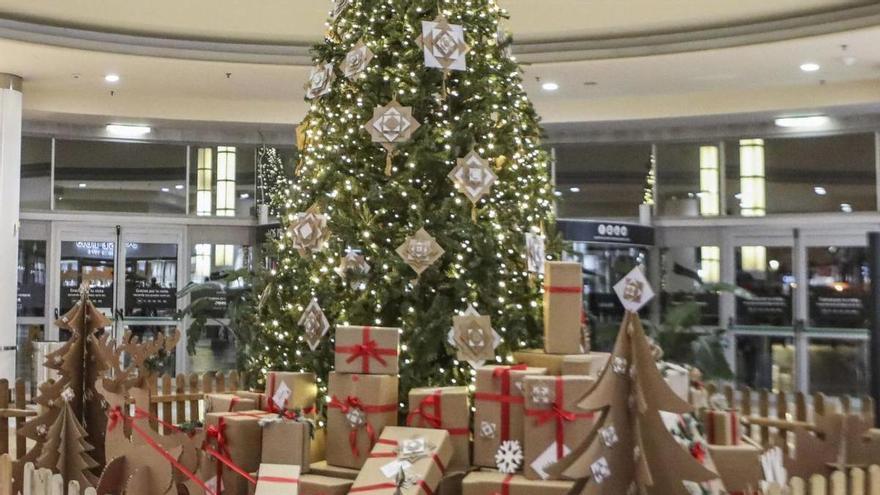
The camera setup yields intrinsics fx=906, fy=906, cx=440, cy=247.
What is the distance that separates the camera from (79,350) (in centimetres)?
575

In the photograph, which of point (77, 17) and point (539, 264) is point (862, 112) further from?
point (77, 17)

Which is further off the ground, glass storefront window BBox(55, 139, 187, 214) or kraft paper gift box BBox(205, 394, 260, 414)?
glass storefront window BBox(55, 139, 187, 214)

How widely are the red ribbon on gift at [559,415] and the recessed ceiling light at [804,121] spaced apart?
9749 millimetres

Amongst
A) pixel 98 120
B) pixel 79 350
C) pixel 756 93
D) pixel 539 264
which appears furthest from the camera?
pixel 98 120

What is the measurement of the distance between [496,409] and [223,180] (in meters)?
11.0

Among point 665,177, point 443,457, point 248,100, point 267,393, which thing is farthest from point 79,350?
point 665,177

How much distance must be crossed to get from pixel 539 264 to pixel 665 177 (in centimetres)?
902

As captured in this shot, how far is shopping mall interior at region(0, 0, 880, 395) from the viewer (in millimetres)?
9672

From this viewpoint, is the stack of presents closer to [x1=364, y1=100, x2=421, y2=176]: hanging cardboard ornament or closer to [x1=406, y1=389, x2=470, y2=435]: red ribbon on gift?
[x1=406, y1=389, x2=470, y2=435]: red ribbon on gift

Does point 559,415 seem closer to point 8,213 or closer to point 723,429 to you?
point 723,429

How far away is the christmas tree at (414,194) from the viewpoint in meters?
4.85

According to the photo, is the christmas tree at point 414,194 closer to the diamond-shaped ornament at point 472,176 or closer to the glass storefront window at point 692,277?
the diamond-shaped ornament at point 472,176

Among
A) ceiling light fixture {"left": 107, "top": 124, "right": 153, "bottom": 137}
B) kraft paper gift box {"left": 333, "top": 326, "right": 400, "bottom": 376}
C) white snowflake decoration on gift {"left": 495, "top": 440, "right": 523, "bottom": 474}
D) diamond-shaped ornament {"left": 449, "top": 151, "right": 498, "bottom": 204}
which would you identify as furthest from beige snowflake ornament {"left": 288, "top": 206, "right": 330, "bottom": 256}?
ceiling light fixture {"left": 107, "top": 124, "right": 153, "bottom": 137}

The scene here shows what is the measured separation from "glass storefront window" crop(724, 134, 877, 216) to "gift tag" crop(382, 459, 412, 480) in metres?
10.2
